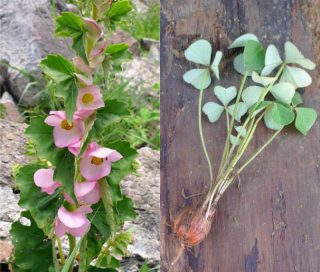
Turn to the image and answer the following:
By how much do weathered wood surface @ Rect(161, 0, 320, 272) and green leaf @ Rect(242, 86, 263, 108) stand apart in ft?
0.19

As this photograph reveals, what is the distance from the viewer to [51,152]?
1.16 metres

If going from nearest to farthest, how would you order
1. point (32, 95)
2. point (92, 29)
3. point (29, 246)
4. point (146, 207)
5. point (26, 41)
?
point (92, 29) → point (29, 246) → point (146, 207) → point (32, 95) → point (26, 41)

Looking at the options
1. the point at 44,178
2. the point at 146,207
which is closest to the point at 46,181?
the point at 44,178

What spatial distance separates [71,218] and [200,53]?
574mm

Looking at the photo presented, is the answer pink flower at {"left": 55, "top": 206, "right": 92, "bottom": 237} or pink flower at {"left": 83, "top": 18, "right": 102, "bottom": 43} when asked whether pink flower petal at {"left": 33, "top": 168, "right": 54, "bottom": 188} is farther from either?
pink flower at {"left": 83, "top": 18, "right": 102, "bottom": 43}

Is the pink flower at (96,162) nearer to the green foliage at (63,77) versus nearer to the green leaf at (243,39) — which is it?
the green foliage at (63,77)

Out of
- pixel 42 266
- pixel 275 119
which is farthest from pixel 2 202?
pixel 275 119

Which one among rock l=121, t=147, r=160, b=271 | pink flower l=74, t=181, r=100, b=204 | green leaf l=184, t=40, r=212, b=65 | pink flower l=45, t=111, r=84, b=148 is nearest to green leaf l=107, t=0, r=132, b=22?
pink flower l=45, t=111, r=84, b=148

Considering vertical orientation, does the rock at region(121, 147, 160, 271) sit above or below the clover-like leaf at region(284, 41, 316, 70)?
below

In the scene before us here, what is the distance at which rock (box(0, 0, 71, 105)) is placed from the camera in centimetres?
283

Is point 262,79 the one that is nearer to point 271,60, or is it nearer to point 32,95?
point 271,60

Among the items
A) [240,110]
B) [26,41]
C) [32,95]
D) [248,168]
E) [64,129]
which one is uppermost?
[64,129]

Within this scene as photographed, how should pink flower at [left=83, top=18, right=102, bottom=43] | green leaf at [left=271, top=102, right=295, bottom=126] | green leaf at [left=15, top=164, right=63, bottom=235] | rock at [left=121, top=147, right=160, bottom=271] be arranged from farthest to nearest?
rock at [left=121, top=147, right=160, bottom=271], green leaf at [left=271, top=102, right=295, bottom=126], green leaf at [left=15, top=164, right=63, bottom=235], pink flower at [left=83, top=18, right=102, bottom=43]

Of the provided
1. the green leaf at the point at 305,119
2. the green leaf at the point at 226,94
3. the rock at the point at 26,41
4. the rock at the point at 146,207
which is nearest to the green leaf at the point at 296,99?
the green leaf at the point at 305,119
